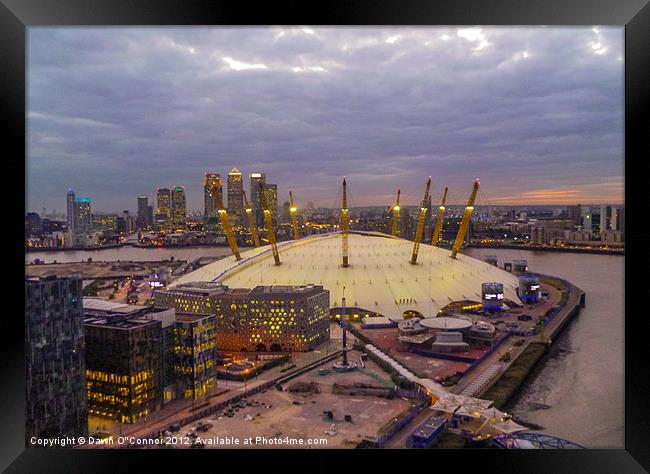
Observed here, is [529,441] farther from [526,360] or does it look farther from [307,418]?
[526,360]

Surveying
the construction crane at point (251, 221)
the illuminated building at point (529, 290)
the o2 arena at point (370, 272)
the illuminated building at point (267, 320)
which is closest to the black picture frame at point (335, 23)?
the illuminated building at point (267, 320)

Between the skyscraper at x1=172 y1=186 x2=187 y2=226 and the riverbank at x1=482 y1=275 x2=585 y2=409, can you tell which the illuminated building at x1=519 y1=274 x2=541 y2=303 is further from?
the skyscraper at x1=172 y1=186 x2=187 y2=226

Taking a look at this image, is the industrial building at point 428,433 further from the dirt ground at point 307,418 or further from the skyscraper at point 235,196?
the skyscraper at point 235,196

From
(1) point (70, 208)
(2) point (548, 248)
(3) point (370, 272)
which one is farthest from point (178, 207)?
(2) point (548, 248)

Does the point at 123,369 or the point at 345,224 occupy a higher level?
the point at 345,224

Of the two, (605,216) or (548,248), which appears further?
(548,248)
